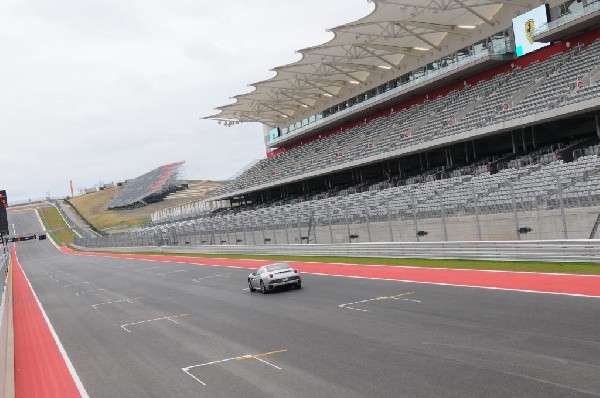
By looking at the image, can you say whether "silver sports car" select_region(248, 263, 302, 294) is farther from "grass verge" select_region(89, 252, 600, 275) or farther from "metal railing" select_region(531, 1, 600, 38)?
"metal railing" select_region(531, 1, 600, 38)

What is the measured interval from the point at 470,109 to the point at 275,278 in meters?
21.8

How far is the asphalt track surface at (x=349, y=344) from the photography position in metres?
8.12

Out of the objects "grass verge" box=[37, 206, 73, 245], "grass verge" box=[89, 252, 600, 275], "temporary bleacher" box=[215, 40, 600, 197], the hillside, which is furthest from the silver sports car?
"grass verge" box=[37, 206, 73, 245]

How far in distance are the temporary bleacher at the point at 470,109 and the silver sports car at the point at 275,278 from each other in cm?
1595

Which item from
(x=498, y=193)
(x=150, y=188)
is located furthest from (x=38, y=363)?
(x=150, y=188)

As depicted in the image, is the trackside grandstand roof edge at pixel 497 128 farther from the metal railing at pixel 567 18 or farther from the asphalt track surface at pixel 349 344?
the asphalt track surface at pixel 349 344

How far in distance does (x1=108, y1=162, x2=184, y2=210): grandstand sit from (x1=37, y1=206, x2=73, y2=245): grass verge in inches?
475

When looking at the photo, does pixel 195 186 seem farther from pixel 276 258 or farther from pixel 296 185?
pixel 276 258

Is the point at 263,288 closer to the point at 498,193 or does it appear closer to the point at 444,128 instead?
the point at 498,193

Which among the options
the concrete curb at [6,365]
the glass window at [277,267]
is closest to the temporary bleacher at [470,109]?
the glass window at [277,267]

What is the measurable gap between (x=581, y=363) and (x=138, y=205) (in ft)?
404

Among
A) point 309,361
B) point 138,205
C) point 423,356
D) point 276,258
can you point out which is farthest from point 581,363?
point 138,205

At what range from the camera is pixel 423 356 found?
9.48 metres

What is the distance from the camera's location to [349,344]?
11.1 m
